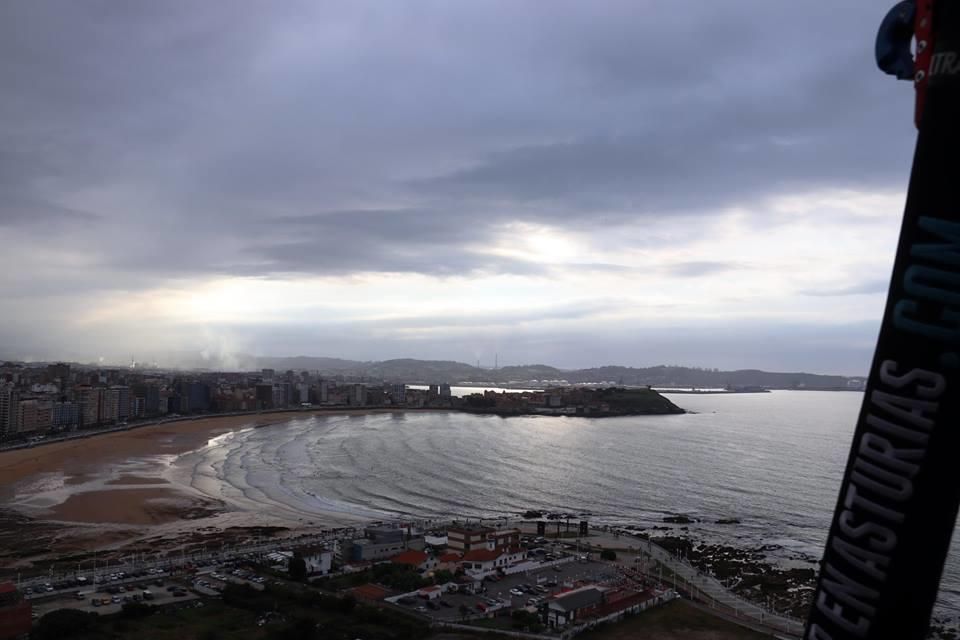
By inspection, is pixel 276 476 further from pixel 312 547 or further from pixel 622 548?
pixel 622 548

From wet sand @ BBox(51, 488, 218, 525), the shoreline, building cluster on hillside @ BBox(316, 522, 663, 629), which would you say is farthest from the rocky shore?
wet sand @ BBox(51, 488, 218, 525)

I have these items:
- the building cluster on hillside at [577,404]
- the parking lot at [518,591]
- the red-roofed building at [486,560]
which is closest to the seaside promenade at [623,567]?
the parking lot at [518,591]

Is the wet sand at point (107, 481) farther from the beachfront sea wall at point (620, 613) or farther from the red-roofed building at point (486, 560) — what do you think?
the beachfront sea wall at point (620, 613)

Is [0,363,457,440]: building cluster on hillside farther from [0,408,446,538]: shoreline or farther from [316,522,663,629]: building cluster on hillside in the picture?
[316,522,663,629]: building cluster on hillside

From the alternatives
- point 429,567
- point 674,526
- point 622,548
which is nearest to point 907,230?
point 429,567

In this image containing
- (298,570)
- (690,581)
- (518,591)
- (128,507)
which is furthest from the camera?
(128,507)

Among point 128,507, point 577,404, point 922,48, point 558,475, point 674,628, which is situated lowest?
point 128,507

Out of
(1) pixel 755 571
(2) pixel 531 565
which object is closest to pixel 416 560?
(2) pixel 531 565

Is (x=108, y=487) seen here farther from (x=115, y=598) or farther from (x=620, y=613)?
(x=620, y=613)
